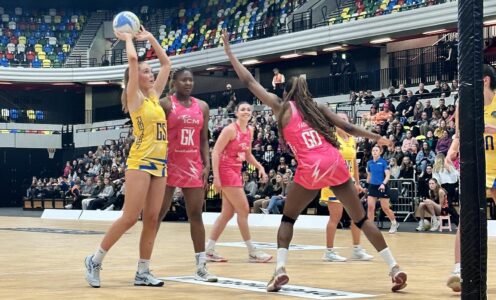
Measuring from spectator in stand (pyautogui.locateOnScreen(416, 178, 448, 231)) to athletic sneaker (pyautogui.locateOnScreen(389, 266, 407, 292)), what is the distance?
11953 millimetres

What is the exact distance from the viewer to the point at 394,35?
3281cm

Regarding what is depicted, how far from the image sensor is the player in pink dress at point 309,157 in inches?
315

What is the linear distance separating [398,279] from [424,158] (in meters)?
14.9

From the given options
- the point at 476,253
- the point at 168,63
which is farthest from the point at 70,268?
the point at 476,253

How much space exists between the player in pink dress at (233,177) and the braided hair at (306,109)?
314 centimetres

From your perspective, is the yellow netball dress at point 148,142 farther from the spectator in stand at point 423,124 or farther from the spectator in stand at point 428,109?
the spectator in stand at point 428,109

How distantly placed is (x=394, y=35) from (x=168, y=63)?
25.1 metres

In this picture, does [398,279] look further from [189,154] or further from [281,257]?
[189,154]

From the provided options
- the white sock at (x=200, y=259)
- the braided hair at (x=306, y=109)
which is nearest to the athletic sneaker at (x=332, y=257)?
the white sock at (x=200, y=259)

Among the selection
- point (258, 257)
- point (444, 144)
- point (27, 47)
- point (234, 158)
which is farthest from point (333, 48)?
point (258, 257)

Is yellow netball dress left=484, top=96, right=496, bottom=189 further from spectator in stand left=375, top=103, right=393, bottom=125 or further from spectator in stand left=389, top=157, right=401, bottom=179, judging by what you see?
spectator in stand left=375, top=103, right=393, bottom=125

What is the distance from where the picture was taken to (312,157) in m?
8.09

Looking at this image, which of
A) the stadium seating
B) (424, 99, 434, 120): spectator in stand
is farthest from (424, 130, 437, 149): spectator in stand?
the stadium seating

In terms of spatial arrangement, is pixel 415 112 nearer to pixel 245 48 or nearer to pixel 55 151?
pixel 245 48
